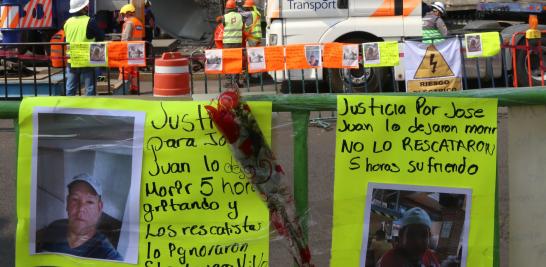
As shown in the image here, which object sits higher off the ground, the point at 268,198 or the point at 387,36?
the point at 387,36

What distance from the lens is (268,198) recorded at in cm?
320

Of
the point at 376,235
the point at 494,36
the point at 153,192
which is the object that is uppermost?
the point at 494,36

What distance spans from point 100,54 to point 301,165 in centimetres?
707

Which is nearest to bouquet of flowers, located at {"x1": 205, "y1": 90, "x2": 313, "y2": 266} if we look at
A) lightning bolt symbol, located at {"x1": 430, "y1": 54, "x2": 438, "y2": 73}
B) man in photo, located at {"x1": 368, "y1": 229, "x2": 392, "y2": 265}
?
man in photo, located at {"x1": 368, "y1": 229, "x2": 392, "y2": 265}

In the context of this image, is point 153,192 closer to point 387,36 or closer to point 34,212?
point 34,212

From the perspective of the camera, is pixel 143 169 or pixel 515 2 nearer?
pixel 143 169

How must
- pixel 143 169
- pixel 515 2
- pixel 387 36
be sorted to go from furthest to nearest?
pixel 515 2 < pixel 387 36 < pixel 143 169

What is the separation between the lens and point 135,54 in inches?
395

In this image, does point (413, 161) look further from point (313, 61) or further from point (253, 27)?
point (253, 27)

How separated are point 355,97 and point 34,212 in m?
1.41

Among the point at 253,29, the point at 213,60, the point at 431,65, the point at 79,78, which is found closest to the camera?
the point at 431,65

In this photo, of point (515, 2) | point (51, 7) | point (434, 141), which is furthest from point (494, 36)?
point (51, 7)

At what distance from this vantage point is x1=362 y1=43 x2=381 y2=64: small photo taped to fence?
31.4 ft

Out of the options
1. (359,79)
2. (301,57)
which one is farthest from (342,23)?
(301,57)
